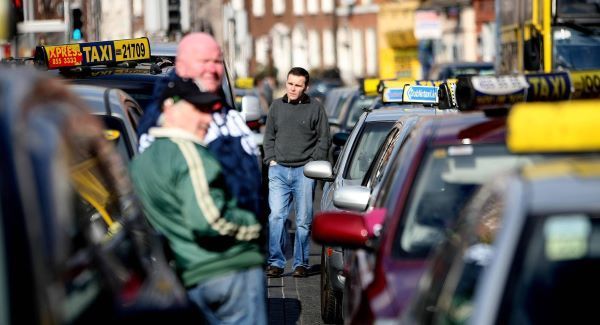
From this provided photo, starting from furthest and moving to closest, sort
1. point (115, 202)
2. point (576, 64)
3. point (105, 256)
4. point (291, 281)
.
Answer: point (576, 64)
point (291, 281)
point (115, 202)
point (105, 256)

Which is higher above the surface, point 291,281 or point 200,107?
point 200,107

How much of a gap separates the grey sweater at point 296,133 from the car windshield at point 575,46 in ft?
21.2

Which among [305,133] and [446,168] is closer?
[446,168]

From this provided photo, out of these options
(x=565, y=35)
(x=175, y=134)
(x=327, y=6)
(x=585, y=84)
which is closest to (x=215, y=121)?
(x=175, y=134)

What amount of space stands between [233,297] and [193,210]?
0.40 meters

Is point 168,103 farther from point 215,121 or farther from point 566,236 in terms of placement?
point 566,236

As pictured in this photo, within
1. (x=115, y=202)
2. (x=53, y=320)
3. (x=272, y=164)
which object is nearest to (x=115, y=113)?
(x=115, y=202)

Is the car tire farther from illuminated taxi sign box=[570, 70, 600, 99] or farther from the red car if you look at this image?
the red car

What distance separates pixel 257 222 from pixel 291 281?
6.73 metres

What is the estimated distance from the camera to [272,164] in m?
13.5

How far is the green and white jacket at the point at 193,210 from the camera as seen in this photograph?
19.3 ft

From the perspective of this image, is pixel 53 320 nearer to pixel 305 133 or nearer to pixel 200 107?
pixel 200 107

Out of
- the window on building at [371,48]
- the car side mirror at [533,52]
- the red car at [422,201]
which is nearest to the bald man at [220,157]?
the red car at [422,201]

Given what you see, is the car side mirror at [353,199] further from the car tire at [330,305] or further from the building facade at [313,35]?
the building facade at [313,35]
